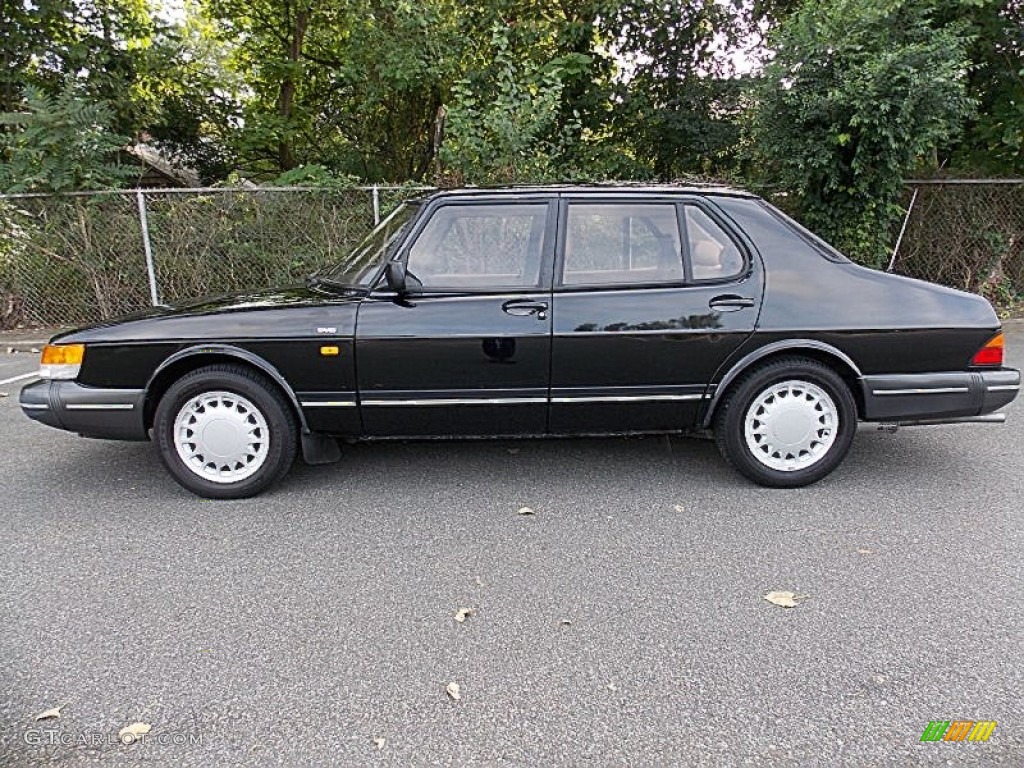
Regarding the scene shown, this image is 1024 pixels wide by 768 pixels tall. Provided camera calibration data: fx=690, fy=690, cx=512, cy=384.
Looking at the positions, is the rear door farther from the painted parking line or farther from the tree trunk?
the tree trunk

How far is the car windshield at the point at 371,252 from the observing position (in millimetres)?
3732

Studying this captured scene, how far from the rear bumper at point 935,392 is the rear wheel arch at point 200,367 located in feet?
10.00

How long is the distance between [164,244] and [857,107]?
801 cm

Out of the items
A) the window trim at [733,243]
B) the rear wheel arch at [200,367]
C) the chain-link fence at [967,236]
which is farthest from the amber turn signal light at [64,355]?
the chain-link fence at [967,236]

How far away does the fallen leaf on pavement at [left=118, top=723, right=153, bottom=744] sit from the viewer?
2.00 metres

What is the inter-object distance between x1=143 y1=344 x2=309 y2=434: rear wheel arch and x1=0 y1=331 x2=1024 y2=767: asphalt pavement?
0.48 meters

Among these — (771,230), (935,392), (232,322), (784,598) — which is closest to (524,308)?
(771,230)

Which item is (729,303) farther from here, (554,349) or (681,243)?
(554,349)

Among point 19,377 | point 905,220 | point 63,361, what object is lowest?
point 19,377

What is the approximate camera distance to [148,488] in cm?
383

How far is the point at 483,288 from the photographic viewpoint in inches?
143

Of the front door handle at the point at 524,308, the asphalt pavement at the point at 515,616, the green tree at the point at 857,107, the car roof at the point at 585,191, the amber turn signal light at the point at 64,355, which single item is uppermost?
the green tree at the point at 857,107

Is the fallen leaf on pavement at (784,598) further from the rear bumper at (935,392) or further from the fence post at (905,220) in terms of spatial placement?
the fence post at (905,220)

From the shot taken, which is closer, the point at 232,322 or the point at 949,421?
the point at 232,322
